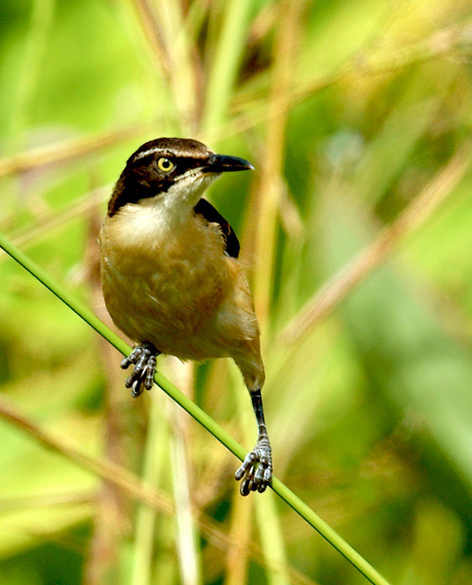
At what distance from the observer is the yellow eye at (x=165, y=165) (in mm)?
2129

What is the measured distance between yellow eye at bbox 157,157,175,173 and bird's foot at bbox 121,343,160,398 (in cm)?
63

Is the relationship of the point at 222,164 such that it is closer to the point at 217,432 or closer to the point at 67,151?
the point at 217,432

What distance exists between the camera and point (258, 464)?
2.56 m

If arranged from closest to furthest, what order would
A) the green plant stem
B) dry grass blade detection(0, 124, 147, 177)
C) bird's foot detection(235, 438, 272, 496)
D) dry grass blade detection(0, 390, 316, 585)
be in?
the green plant stem < bird's foot detection(235, 438, 272, 496) < dry grass blade detection(0, 390, 316, 585) < dry grass blade detection(0, 124, 147, 177)

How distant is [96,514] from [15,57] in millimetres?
2643

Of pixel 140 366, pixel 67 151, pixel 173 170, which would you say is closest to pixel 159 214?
pixel 173 170

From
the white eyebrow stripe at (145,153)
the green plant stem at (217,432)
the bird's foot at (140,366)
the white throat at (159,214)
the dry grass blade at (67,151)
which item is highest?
the dry grass blade at (67,151)

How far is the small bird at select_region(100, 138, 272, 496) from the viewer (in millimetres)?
2146

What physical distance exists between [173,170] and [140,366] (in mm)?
665

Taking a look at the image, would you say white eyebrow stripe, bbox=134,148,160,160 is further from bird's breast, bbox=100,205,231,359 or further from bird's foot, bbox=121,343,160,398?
bird's foot, bbox=121,343,160,398

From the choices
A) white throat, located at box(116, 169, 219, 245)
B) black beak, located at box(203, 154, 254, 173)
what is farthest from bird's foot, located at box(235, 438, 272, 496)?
black beak, located at box(203, 154, 254, 173)

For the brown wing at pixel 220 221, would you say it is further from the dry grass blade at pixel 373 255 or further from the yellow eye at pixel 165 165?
the dry grass blade at pixel 373 255

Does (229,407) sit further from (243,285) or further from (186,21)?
(186,21)

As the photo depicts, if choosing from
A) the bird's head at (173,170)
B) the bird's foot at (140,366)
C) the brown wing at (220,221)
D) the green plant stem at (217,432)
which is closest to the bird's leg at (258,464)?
the bird's foot at (140,366)
